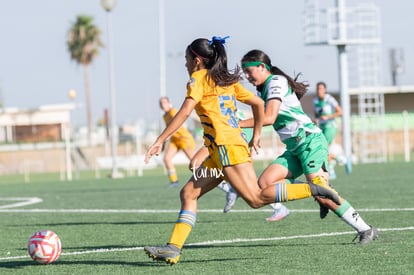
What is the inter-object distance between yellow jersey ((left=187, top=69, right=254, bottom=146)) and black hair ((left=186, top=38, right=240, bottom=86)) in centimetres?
7

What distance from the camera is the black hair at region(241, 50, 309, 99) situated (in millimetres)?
9648

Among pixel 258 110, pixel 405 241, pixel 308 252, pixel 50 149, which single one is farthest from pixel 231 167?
pixel 50 149

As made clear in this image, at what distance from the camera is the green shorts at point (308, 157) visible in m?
9.66

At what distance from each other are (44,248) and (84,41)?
77.6 m

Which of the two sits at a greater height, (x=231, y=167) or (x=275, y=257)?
(x=231, y=167)

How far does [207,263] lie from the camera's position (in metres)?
8.62

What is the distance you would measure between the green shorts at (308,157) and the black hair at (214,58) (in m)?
1.57

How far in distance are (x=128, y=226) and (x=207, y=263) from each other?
4.17 meters

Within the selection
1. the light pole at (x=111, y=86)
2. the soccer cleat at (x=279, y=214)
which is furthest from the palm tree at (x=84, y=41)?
the soccer cleat at (x=279, y=214)

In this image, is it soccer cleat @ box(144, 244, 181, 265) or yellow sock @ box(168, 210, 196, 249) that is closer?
soccer cleat @ box(144, 244, 181, 265)

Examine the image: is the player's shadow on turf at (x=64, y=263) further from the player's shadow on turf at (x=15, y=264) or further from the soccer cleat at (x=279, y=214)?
the soccer cleat at (x=279, y=214)

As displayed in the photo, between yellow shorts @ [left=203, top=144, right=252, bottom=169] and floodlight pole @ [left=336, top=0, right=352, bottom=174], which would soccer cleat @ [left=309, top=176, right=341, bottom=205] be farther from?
floodlight pole @ [left=336, top=0, right=352, bottom=174]

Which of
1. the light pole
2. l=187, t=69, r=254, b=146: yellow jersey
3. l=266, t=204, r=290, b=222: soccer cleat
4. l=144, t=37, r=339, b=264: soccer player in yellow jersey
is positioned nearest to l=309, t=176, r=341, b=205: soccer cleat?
l=144, t=37, r=339, b=264: soccer player in yellow jersey

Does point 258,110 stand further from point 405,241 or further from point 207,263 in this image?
point 405,241
